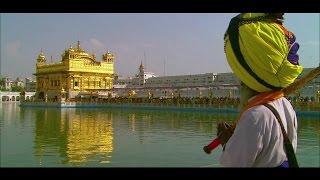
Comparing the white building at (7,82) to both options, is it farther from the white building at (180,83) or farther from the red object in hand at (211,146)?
the red object in hand at (211,146)

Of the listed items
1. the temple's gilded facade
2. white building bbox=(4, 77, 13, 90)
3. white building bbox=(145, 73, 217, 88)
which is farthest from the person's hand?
white building bbox=(4, 77, 13, 90)

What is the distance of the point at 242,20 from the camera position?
1.40 meters

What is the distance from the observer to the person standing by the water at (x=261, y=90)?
1280mm

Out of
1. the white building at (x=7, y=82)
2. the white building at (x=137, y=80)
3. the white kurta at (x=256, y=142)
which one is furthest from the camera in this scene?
the white building at (x=7, y=82)

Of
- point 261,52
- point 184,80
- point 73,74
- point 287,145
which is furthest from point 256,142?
point 184,80

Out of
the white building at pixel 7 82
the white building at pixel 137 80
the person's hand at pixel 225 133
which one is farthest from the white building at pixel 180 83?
the person's hand at pixel 225 133

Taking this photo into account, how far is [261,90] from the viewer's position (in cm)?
142

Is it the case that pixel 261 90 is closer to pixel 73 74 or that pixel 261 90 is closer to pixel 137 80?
pixel 73 74

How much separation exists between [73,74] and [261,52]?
46023 millimetres

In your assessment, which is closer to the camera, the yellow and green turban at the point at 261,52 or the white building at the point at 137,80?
the yellow and green turban at the point at 261,52

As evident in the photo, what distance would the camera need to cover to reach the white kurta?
1.27 m

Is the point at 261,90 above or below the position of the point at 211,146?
above

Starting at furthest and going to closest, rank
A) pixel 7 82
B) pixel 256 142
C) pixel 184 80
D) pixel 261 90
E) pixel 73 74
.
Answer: pixel 7 82
pixel 184 80
pixel 73 74
pixel 261 90
pixel 256 142
